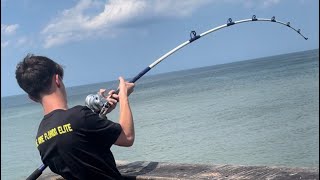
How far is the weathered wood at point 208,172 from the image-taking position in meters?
4.62

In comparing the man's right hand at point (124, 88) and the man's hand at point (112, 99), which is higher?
the man's right hand at point (124, 88)

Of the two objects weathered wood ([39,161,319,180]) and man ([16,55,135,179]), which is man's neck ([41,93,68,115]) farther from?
weathered wood ([39,161,319,180])

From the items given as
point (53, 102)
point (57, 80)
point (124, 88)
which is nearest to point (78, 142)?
point (53, 102)

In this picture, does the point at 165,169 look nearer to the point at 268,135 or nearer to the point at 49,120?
the point at 49,120

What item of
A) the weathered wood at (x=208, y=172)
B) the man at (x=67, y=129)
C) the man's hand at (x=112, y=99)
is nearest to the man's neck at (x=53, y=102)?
the man at (x=67, y=129)

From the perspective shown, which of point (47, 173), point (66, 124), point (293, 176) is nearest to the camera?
point (66, 124)

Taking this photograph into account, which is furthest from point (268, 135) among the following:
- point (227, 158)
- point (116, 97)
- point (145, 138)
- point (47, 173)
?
point (116, 97)

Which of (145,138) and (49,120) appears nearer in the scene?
(49,120)

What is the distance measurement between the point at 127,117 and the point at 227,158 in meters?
13.7

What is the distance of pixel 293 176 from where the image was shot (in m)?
4.56

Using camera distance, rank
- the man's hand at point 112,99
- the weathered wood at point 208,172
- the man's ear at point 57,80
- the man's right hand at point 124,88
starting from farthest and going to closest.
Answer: the weathered wood at point 208,172 < the man's hand at point 112,99 < the man's right hand at point 124,88 < the man's ear at point 57,80

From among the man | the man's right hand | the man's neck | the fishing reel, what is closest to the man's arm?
the man

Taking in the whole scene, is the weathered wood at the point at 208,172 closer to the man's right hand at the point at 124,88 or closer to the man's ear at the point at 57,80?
the man's right hand at the point at 124,88

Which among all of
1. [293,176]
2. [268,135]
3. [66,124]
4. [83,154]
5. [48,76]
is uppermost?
[48,76]
